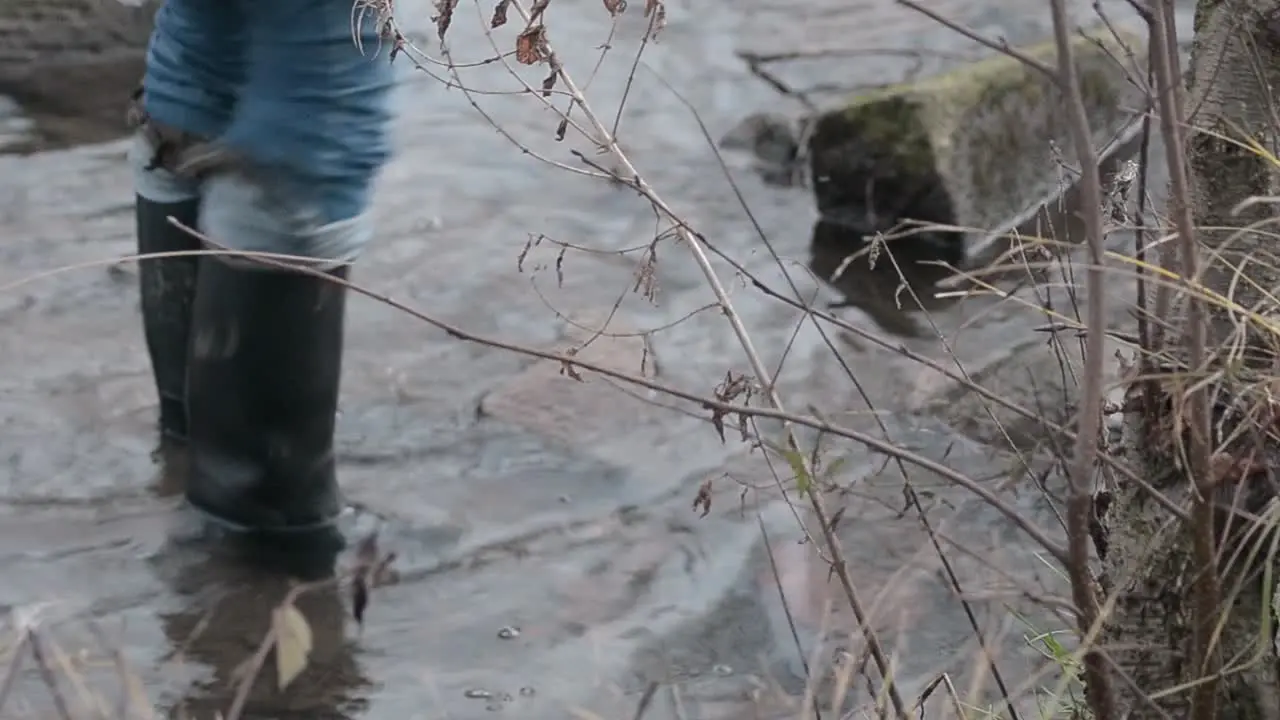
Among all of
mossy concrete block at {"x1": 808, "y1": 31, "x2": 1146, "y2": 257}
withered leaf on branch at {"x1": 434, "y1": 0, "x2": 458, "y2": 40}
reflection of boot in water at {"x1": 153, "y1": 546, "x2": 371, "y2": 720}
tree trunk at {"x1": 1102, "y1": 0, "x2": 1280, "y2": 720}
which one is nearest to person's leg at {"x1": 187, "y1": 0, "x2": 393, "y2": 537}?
reflection of boot in water at {"x1": 153, "y1": 546, "x2": 371, "y2": 720}

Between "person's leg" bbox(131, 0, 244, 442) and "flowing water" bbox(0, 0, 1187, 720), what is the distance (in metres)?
0.25

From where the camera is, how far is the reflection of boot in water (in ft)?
6.99

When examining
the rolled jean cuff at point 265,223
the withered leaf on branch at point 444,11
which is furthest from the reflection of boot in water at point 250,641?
the withered leaf on branch at point 444,11

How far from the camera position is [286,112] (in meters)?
2.18

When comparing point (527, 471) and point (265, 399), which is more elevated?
point (265, 399)

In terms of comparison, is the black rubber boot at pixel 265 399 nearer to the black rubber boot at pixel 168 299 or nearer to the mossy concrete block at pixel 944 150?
the black rubber boot at pixel 168 299

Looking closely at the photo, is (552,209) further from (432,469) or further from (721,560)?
(721,560)

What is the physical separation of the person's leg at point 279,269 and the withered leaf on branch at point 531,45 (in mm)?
575

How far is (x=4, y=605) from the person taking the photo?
2.30 metres

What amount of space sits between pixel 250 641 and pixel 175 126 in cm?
78

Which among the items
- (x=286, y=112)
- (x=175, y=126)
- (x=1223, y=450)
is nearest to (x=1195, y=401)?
(x=1223, y=450)

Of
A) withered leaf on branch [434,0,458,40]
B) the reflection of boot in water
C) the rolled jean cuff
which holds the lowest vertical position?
the reflection of boot in water

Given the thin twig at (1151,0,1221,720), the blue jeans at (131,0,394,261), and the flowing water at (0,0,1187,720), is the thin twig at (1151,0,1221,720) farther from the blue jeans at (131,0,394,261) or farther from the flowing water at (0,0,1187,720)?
the blue jeans at (131,0,394,261)

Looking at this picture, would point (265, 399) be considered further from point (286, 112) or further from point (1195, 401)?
point (1195, 401)
